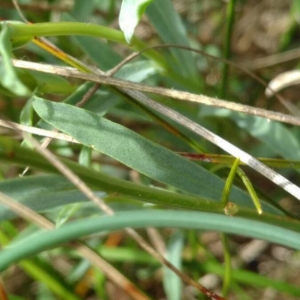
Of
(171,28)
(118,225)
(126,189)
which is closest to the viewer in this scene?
(118,225)

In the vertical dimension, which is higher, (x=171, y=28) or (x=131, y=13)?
(x=171, y=28)

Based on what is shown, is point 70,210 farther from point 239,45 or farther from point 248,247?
point 239,45

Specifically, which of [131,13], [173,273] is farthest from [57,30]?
Result: [173,273]

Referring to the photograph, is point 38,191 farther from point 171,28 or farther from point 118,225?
point 171,28

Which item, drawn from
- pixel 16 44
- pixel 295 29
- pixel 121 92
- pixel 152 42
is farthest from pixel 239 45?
pixel 16 44

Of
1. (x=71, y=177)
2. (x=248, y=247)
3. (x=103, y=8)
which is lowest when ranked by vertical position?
(x=71, y=177)
